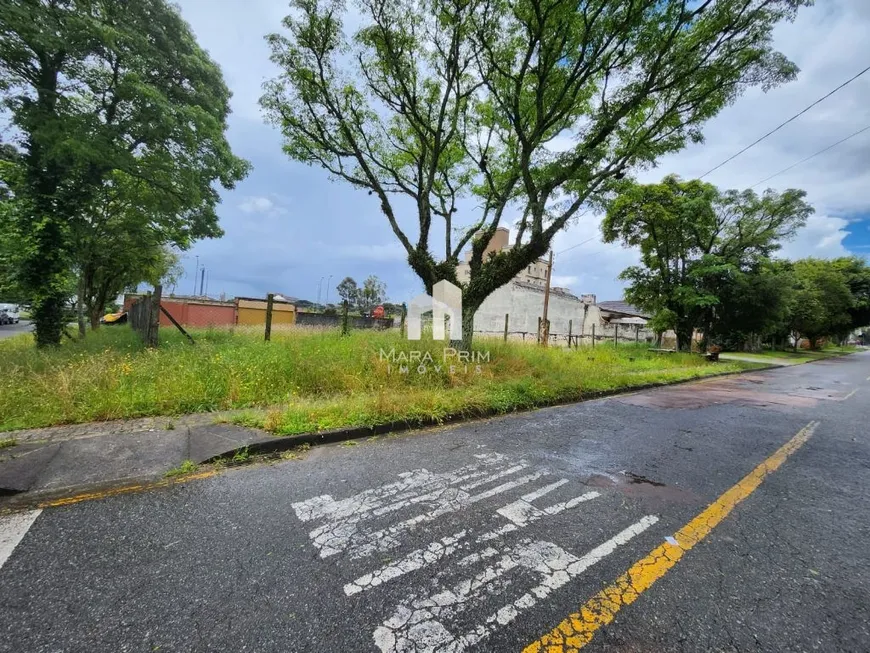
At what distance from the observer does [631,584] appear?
1.81 m

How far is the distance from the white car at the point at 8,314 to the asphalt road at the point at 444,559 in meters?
34.6

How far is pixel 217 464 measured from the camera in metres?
3.11

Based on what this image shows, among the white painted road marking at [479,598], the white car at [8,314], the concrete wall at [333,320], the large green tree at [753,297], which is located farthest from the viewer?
the white car at [8,314]

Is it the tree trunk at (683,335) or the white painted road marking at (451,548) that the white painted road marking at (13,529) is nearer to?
the white painted road marking at (451,548)

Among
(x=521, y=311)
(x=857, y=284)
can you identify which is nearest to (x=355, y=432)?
(x=521, y=311)

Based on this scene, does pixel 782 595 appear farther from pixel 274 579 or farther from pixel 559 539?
pixel 274 579

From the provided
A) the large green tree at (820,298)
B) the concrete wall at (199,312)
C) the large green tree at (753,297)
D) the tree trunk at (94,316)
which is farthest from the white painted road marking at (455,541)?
the large green tree at (820,298)

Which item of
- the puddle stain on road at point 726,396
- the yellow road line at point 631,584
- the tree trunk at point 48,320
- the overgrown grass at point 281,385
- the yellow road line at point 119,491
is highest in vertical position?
the tree trunk at point 48,320

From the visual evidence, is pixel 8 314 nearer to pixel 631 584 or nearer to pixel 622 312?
pixel 631 584

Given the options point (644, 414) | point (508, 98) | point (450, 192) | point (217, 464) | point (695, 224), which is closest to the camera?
point (217, 464)

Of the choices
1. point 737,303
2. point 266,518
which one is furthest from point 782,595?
point 737,303

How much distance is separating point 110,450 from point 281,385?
2.29 metres

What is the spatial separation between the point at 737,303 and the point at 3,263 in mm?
25589

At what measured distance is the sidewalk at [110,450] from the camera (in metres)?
2.66
